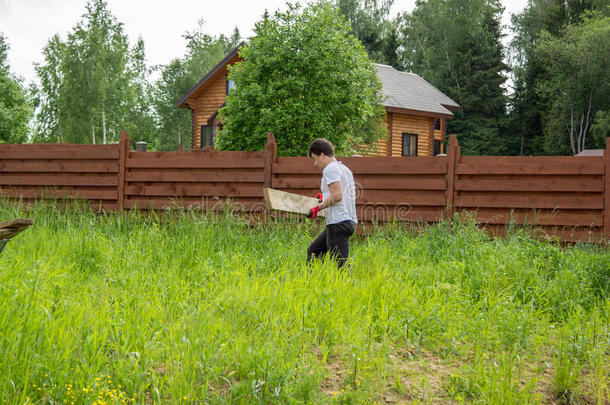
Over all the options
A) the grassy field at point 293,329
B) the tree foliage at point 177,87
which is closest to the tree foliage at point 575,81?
the tree foliage at point 177,87

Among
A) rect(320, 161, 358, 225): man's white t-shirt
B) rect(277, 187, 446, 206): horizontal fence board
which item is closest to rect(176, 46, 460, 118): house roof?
rect(277, 187, 446, 206): horizontal fence board

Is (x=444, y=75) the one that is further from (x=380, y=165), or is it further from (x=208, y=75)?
(x=380, y=165)

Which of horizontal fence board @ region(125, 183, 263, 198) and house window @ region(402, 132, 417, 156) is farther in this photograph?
house window @ region(402, 132, 417, 156)

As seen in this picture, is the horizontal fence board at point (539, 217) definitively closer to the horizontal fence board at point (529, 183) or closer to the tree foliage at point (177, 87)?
the horizontal fence board at point (529, 183)

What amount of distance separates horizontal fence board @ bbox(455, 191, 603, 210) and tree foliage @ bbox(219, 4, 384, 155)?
14.4 feet

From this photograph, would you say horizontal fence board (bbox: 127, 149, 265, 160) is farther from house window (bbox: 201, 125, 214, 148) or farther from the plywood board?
house window (bbox: 201, 125, 214, 148)

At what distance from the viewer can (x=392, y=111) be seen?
84.5 ft

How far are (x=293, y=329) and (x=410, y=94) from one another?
26.4m

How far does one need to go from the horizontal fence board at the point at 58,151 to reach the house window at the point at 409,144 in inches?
802

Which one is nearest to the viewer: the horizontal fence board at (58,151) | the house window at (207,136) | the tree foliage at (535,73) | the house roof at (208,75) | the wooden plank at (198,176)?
the wooden plank at (198,176)

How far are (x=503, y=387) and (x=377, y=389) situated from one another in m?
0.70

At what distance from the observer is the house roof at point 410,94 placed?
1055 inches

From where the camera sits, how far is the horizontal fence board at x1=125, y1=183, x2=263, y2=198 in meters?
8.80

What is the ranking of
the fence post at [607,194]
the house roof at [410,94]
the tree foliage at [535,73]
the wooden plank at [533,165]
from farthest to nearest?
the tree foliage at [535,73]
the house roof at [410,94]
the wooden plank at [533,165]
the fence post at [607,194]
